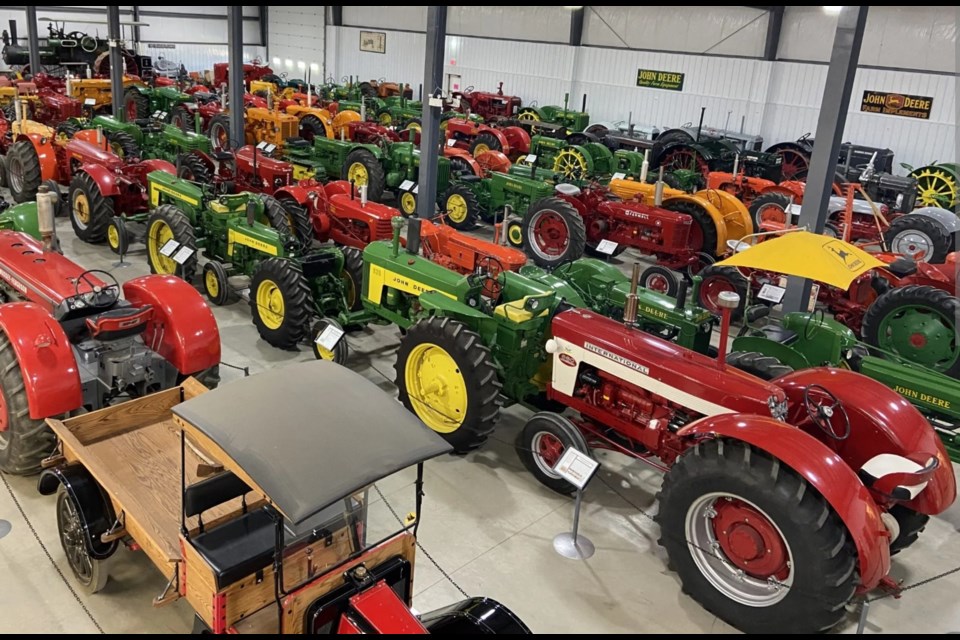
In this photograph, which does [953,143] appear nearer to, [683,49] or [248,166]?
[683,49]

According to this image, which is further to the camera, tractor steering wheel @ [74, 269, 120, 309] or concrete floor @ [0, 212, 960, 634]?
tractor steering wheel @ [74, 269, 120, 309]

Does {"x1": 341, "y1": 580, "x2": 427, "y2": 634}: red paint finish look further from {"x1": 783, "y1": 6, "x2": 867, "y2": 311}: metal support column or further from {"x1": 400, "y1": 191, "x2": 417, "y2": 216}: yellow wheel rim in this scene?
{"x1": 400, "y1": 191, "x2": 417, "y2": 216}: yellow wheel rim

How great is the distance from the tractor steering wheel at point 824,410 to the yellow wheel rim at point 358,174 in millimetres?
8603

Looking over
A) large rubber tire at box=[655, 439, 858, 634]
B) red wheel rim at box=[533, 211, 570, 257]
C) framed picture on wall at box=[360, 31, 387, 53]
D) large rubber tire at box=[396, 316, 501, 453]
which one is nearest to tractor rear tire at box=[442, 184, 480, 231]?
red wheel rim at box=[533, 211, 570, 257]

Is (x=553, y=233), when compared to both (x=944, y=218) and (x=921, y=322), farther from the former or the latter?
Answer: (x=944, y=218)

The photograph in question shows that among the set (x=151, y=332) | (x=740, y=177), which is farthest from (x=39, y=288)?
(x=740, y=177)

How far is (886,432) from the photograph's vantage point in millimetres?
4316

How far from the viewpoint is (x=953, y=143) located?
14008 mm

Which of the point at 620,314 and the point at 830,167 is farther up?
the point at 830,167

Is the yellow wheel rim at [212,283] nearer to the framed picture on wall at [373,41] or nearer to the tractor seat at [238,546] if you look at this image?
the tractor seat at [238,546]

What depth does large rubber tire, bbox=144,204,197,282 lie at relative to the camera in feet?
25.4

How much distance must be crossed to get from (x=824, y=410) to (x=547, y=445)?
1774 millimetres

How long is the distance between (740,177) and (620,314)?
20.1ft

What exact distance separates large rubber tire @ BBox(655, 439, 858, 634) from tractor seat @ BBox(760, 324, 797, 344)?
235 cm
